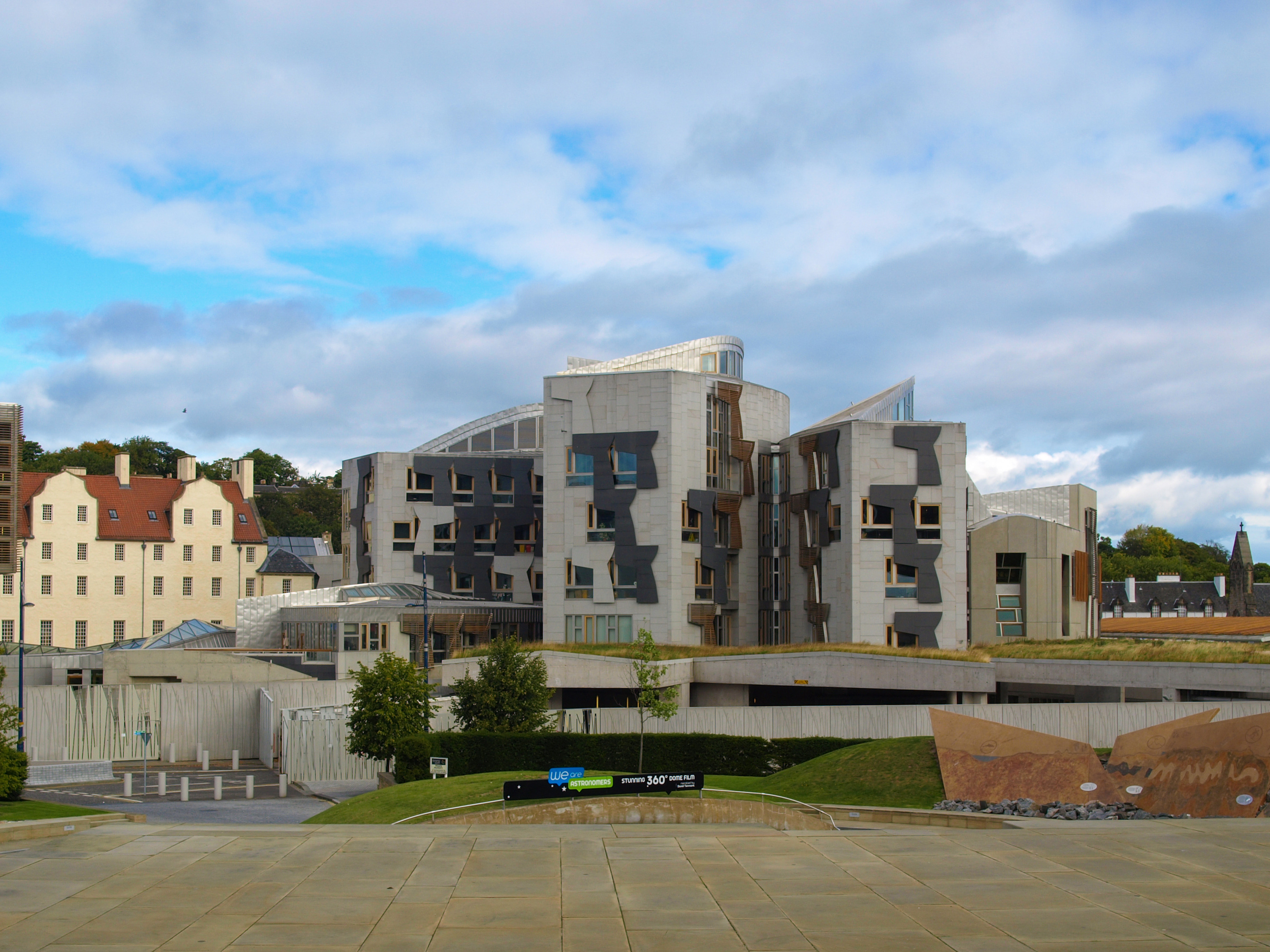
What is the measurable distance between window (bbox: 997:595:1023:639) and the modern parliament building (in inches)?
3.5

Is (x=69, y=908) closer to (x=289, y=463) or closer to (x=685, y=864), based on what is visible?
(x=685, y=864)

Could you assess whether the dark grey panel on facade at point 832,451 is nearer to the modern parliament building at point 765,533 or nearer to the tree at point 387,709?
the modern parliament building at point 765,533

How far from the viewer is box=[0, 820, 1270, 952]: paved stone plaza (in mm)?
14336

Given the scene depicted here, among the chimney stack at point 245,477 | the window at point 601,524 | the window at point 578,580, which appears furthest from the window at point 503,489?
the chimney stack at point 245,477

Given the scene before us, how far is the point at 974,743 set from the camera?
32.0m

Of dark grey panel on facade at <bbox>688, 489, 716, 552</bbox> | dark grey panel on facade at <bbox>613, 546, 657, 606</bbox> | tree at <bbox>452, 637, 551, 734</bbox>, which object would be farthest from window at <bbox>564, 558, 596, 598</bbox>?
tree at <bbox>452, 637, 551, 734</bbox>

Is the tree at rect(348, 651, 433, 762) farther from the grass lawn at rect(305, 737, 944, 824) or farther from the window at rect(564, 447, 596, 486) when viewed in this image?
the window at rect(564, 447, 596, 486)

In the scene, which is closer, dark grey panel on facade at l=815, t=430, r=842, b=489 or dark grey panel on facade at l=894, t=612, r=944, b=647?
dark grey panel on facade at l=894, t=612, r=944, b=647

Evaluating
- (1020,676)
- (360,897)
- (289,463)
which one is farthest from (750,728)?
(289,463)

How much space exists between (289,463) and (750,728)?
445ft

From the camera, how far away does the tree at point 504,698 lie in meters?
42.4

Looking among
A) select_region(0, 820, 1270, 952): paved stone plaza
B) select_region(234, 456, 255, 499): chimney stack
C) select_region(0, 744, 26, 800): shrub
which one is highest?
select_region(234, 456, 255, 499): chimney stack

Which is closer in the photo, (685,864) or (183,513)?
(685,864)

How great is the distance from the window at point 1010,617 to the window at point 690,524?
18.7 meters
